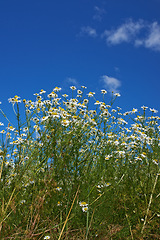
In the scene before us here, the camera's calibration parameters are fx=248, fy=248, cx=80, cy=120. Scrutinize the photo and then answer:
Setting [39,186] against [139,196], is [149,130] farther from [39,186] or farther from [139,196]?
[39,186]

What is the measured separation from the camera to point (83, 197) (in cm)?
293

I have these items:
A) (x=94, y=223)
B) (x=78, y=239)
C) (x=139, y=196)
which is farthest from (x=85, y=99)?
(x=78, y=239)

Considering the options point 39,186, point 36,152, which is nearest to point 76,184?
point 39,186

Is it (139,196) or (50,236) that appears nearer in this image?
(50,236)

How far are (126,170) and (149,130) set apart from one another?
141cm

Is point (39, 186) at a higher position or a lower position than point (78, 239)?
higher

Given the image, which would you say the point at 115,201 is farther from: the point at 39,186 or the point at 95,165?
the point at 39,186

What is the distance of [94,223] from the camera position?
272cm

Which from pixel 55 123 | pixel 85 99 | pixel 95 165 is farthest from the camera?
pixel 85 99

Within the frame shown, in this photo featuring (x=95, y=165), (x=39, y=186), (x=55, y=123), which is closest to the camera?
(x=39, y=186)

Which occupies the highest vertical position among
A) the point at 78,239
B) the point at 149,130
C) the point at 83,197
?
the point at 149,130

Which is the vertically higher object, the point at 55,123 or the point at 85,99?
the point at 85,99

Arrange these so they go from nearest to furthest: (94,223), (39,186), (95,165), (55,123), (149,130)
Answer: (94,223) → (39,186) → (55,123) → (95,165) → (149,130)

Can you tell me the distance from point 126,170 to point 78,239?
1380 millimetres
